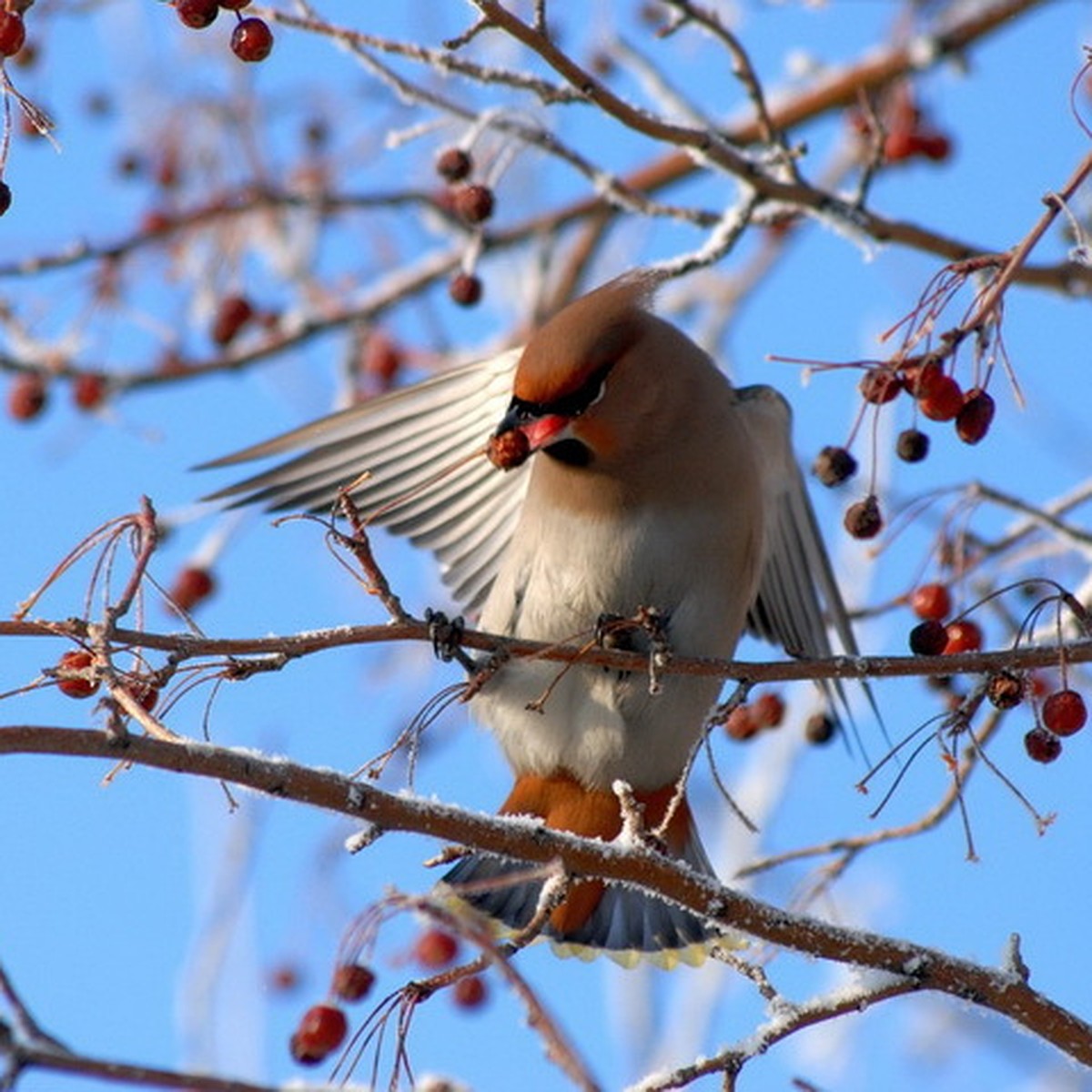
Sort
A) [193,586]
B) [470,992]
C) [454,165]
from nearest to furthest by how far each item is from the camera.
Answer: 1. [454,165]
2. [470,992]
3. [193,586]

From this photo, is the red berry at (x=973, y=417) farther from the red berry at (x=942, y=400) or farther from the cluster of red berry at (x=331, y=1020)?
the cluster of red berry at (x=331, y=1020)

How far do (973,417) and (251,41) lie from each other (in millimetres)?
1042

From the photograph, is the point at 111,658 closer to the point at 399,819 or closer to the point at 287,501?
the point at 399,819

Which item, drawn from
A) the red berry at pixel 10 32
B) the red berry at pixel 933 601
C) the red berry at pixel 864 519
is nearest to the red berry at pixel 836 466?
the red berry at pixel 864 519

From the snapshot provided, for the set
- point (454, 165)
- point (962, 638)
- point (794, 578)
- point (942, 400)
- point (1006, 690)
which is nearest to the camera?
point (1006, 690)

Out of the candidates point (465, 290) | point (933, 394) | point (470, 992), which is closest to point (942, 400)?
point (933, 394)

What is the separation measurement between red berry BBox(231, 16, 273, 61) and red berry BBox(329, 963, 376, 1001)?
44.0 inches

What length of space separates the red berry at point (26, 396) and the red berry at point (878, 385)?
2433mm

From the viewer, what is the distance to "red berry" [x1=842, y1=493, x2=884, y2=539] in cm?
304

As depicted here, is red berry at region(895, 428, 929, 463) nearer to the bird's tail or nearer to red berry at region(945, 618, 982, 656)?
red berry at region(945, 618, 982, 656)

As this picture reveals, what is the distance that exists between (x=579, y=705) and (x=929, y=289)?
117cm

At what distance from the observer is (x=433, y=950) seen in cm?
421

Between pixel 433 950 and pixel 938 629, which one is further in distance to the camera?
pixel 433 950

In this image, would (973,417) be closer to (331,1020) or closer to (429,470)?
(331,1020)
